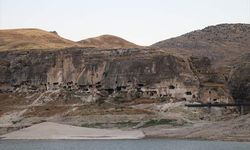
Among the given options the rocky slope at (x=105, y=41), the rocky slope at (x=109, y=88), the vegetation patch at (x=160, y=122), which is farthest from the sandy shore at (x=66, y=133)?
the rocky slope at (x=105, y=41)

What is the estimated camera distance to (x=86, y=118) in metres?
103

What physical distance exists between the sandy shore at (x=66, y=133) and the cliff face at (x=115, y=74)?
2016 centimetres

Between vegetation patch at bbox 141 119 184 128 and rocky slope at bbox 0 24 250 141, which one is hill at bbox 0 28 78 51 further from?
vegetation patch at bbox 141 119 184 128

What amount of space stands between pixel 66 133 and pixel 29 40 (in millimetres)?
69163

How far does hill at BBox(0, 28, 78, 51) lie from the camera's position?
146 metres

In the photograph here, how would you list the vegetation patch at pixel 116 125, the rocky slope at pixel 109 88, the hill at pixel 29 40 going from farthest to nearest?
the hill at pixel 29 40 < the rocky slope at pixel 109 88 < the vegetation patch at pixel 116 125

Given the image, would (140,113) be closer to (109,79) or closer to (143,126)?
(143,126)

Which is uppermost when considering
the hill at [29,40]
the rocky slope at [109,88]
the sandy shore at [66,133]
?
the hill at [29,40]

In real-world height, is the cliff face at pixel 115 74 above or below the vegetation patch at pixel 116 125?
above

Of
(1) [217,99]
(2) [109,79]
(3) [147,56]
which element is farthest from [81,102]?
(1) [217,99]

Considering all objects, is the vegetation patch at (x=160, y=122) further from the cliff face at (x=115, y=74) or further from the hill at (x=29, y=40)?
the hill at (x=29, y=40)

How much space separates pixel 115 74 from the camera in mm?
117312

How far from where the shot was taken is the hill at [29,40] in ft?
478

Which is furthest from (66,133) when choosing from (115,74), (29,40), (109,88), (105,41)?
(105,41)
